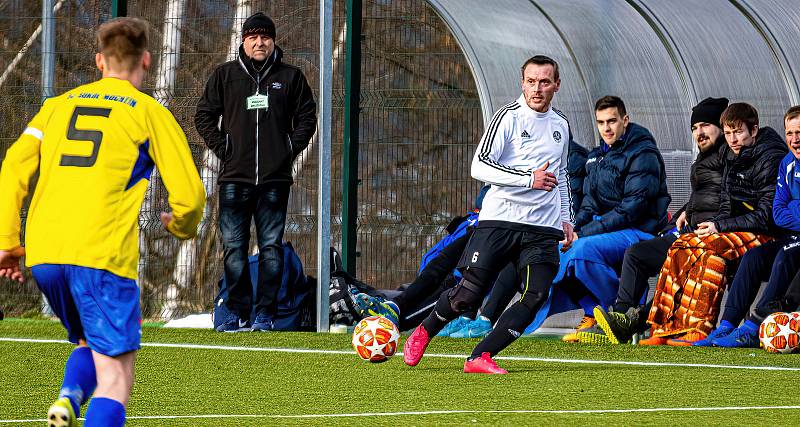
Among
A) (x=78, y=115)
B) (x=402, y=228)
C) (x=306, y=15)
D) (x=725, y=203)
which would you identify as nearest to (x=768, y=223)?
(x=725, y=203)

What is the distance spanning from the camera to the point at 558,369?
7.59 m

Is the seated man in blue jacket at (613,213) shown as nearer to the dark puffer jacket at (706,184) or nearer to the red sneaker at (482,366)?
the dark puffer jacket at (706,184)

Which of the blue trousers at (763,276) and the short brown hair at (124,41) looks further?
the blue trousers at (763,276)

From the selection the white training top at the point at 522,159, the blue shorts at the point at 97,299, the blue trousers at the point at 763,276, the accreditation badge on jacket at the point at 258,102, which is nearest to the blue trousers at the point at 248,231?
the accreditation badge on jacket at the point at 258,102

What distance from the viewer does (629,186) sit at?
9750mm

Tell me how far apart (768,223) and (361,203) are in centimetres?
371

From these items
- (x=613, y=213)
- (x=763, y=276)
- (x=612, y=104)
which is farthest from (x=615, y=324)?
(x=612, y=104)

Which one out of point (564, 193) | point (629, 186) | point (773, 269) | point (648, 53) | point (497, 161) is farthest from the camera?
point (648, 53)

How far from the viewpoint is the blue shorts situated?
162 inches

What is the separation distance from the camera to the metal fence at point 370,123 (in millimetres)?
11477

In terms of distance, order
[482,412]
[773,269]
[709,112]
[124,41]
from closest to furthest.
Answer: [124,41]
[482,412]
[773,269]
[709,112]

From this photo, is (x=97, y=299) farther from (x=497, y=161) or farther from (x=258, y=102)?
(x=258, y=102)

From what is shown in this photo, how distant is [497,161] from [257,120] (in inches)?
128

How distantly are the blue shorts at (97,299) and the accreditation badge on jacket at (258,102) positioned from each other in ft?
20.0
